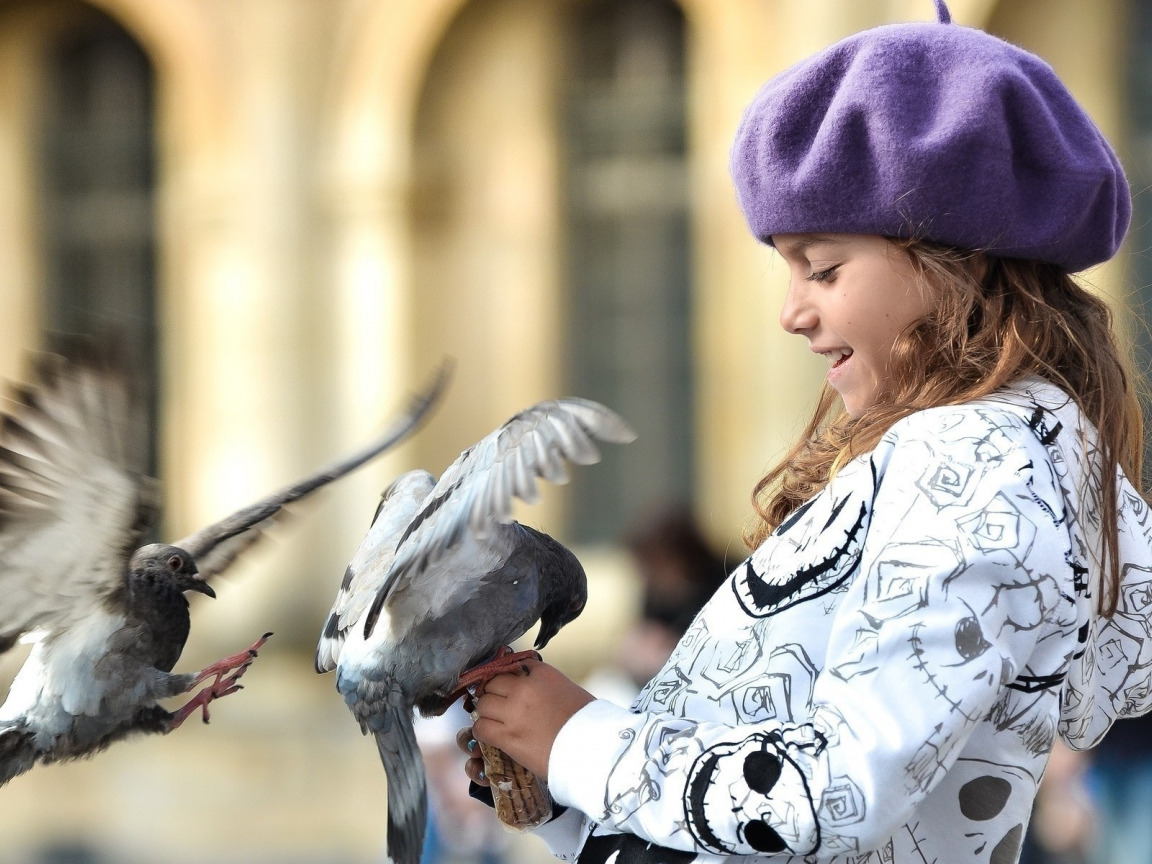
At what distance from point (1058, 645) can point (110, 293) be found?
7.70 metres

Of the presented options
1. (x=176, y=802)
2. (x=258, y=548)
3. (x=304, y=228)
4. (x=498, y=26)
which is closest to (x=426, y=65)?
(x=498, y=26)

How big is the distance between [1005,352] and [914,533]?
10.6 inches

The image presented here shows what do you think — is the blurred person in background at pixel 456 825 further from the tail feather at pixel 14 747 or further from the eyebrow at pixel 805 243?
the eyebrow at pixel 805 243

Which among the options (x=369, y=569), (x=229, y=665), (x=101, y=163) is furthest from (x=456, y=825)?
(x=101, y=163)

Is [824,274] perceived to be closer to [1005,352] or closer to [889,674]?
[1005,352]

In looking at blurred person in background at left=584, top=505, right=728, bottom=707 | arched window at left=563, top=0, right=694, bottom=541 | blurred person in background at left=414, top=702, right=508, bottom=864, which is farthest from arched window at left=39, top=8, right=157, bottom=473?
blurred person in background at left=584, top=505, right=728, bottom=707

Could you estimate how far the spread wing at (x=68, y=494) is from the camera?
1615 millimetres

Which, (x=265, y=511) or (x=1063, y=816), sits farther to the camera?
(x=1063, y=816)

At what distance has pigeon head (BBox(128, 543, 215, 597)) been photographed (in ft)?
5.55

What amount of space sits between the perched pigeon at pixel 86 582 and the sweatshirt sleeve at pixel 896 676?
602 millimetres

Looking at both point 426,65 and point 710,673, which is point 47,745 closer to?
point 710,673

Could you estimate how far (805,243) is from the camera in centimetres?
146

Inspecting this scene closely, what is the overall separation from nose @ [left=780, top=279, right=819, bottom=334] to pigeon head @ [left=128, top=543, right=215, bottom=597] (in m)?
0.79

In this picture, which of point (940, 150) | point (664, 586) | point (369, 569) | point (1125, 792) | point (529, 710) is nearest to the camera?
point (940, 150)
